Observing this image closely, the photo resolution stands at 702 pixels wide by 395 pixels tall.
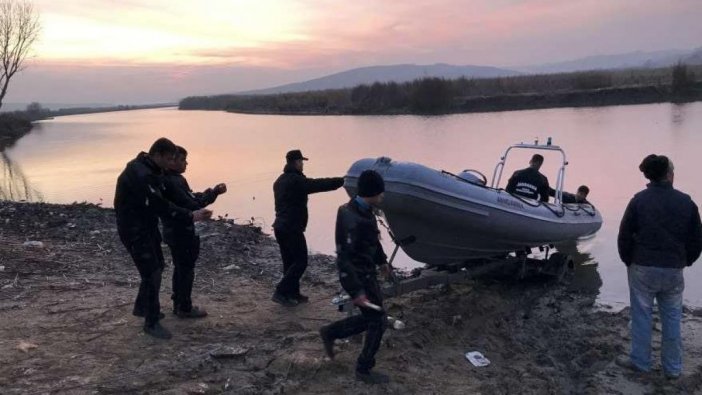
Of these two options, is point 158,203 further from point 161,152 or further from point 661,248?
point 661,248

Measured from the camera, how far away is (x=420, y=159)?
1745 cm

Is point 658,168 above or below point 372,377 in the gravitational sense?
above

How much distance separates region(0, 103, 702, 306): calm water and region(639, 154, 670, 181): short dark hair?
2.62m

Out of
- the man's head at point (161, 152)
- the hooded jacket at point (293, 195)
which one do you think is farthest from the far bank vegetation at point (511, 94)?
the man's head at point (161, 152)

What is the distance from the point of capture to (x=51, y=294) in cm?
516

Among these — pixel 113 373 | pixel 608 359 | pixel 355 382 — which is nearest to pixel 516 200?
pixel 608 359

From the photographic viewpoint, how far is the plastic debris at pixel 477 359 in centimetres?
407

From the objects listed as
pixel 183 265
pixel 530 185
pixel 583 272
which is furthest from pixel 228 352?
pixel 583 272

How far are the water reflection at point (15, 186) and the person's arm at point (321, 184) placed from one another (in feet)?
36.0

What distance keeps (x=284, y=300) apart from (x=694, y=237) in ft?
10.5

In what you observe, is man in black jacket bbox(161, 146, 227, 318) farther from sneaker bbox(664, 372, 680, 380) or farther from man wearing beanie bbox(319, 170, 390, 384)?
sneaker bbox(664, 372, 680, 380)

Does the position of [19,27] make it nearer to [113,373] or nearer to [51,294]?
[51,294]

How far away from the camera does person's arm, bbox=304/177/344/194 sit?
15.8ft

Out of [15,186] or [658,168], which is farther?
[15,186]
